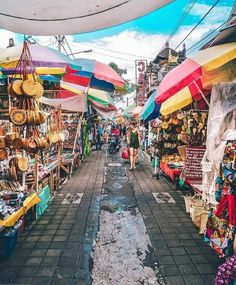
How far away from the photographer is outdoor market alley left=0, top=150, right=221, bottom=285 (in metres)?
3.81

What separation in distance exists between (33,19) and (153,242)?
4119 millimetres

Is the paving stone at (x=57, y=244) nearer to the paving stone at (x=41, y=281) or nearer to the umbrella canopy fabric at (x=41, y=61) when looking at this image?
the paving stone at (x=41, y=281)

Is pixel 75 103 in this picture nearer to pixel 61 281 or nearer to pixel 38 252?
pixel 38 252

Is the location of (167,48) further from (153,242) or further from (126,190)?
(153,242)

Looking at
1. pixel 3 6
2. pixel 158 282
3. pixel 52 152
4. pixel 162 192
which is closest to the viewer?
pixel 3 6

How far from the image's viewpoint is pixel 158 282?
366cm

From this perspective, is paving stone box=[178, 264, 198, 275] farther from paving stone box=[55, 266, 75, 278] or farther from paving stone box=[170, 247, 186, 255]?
paving stone box=[55, 266, 75, 278]

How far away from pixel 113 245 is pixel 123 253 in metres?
0.34

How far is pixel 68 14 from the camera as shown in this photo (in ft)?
7.59

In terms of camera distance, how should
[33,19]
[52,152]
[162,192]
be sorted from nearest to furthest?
1. [33,19]
2. [162,192]
3. [52,152]

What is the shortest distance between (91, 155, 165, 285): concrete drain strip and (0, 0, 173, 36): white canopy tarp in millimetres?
3238

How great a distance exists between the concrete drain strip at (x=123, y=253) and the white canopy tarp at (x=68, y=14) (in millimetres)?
3238

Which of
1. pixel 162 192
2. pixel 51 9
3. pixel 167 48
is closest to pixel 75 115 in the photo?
pixel 162 192

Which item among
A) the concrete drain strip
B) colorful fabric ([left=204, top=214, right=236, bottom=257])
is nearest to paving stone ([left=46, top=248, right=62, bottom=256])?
the concrete drain strip
